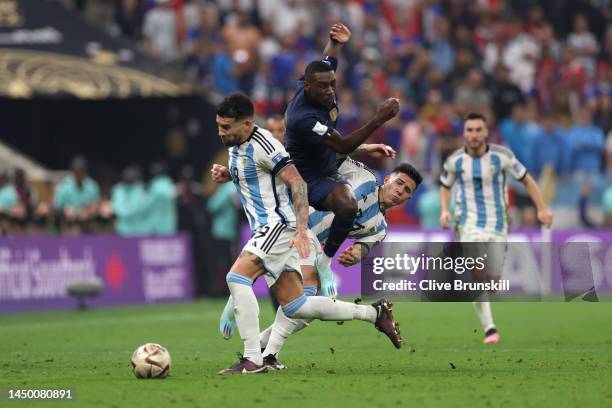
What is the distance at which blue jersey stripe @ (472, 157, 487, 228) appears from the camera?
1667 centimetres

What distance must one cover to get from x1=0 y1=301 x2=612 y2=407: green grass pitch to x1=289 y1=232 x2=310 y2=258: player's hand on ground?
1010mm

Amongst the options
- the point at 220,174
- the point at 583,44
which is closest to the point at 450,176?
the point at 220,174

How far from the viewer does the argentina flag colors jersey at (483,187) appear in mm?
16625

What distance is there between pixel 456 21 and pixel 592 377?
2145 cm

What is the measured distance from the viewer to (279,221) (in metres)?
11.8

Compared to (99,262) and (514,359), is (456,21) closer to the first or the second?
(99,262)

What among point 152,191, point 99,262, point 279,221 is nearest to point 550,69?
point 152,191

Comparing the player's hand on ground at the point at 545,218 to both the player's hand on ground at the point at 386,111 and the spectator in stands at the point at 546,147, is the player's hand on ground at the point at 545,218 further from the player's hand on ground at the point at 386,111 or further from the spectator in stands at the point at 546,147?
the spectator in stands at the point at 546,147

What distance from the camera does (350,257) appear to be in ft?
40.4

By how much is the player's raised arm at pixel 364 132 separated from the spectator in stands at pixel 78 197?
1277 cm

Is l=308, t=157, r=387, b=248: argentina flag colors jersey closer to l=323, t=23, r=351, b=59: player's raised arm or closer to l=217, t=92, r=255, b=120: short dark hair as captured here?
l=323, t=23, r=351, b=59: player's raised arm

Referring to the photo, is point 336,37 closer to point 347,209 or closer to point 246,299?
point 347,209

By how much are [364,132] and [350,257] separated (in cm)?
112

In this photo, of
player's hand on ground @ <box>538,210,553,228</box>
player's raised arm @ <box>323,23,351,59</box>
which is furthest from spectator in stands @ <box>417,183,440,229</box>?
player's raised arm @ <box>323,23,351,59</box>
